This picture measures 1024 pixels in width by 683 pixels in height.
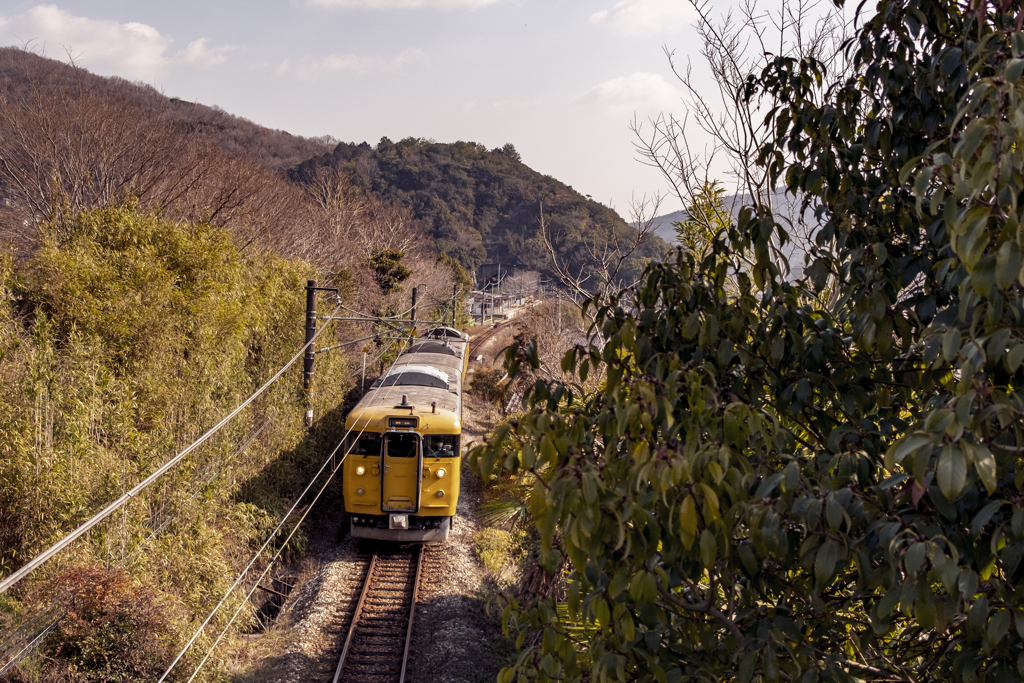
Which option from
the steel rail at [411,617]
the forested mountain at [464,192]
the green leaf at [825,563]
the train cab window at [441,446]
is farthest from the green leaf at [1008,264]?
the forested mountain at [464,192]

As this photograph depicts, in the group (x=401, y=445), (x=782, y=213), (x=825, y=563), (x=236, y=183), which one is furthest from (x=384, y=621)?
(x=236, y=183)

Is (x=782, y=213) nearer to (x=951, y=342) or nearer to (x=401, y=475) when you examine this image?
(x=951, y=342)

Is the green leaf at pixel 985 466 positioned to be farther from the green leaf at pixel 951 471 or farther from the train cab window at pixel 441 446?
the train cab window at pixel 441 446

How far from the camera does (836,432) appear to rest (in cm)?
247

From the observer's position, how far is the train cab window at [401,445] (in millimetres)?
13422

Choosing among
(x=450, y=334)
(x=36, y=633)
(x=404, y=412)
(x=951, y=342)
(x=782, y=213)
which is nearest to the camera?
(x=951, y=342)

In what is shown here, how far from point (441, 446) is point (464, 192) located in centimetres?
7056

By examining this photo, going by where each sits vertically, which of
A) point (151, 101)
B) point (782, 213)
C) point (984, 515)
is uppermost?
point (151, 101)

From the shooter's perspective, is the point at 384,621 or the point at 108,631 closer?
the point at 108,631

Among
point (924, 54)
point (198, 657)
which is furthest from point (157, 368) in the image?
point (924, 54)

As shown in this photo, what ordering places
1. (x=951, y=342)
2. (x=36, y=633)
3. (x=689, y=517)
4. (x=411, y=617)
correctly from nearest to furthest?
(x=951, y=342) < (x=689, y=517) < (x=36, y=633) < (x=411, y=617)

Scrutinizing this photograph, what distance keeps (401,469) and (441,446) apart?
858 mm

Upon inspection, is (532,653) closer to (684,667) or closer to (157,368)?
Result: (684,667)

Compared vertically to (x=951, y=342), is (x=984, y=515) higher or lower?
lower
